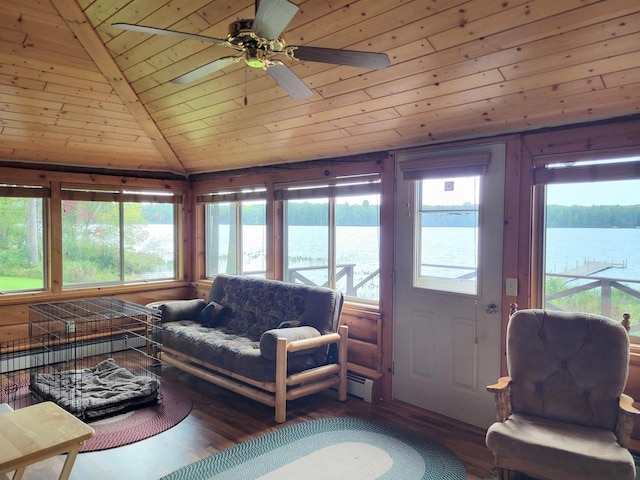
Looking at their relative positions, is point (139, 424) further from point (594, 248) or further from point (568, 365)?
point (594, 248)

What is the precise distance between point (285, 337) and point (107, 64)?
2785 mm

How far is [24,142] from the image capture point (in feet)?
15.4

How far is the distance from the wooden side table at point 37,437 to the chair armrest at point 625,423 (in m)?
2.66

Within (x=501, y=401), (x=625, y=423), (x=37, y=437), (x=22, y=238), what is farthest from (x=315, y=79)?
(x=22, y=238)

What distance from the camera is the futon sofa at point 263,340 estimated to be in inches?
144

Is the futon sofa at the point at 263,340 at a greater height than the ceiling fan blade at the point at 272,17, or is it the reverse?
the ceiling fan blade at the point at 272,17

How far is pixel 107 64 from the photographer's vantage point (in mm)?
4020

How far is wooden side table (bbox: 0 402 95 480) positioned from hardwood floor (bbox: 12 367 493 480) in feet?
2.50

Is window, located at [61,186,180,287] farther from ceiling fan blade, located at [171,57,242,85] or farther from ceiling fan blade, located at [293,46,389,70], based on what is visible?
ceiling fan blade, located at [293,46,389,70]

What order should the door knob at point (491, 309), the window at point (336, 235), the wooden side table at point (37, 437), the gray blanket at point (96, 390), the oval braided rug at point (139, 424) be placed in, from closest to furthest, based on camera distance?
the wooden side table at point (37, 437) → the oval braided rug at point (139, 424) → the door knob at point (491, 309) → the gray blanket at point (96, 390) → the window at point (336, 235)

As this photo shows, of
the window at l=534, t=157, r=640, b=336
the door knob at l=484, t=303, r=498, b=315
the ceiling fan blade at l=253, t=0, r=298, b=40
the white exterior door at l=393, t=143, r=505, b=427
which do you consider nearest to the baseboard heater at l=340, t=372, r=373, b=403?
the white exterior door at l=393, t=143, r=505, b=427

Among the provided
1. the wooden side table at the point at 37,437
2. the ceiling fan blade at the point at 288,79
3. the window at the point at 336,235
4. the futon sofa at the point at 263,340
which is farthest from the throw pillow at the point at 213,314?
the ceiling fan blade at the point at 288,79

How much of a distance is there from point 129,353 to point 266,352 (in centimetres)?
271

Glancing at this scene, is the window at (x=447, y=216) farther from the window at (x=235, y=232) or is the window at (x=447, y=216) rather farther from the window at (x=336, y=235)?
the window at (x=235, y=232)
